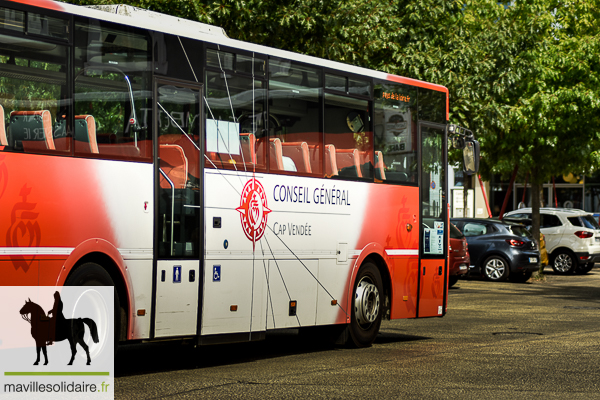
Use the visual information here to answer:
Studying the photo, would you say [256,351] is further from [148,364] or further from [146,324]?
[146,324]

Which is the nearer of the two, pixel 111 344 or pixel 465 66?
pixel 111 344

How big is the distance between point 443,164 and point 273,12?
4.36 metres

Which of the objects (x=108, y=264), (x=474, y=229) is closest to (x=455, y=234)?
(x=474, y=229)

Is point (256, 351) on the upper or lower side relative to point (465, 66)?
lower

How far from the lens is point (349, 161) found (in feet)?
36.9

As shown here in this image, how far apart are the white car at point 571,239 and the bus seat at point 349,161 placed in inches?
736

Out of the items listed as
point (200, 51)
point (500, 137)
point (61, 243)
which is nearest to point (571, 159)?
point (500, 137)

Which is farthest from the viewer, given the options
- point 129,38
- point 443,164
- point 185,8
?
point 185,8

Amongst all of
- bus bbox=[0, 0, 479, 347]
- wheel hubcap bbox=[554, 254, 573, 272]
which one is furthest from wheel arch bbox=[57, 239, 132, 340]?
wheel hubcap bbox=[554, 254, 573, 272]

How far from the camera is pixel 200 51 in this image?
364 inches

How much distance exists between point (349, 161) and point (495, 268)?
14867 mm

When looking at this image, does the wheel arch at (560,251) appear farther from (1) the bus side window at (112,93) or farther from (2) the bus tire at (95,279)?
(2) the bus tire at (95,279)

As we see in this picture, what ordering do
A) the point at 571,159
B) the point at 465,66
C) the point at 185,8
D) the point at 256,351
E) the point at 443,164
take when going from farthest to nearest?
the point at 571,159
the point at 465,66
the point at 185,8
the point at 443,164
the point at 256,351

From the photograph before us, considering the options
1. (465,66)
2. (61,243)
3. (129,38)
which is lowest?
(61,243)
